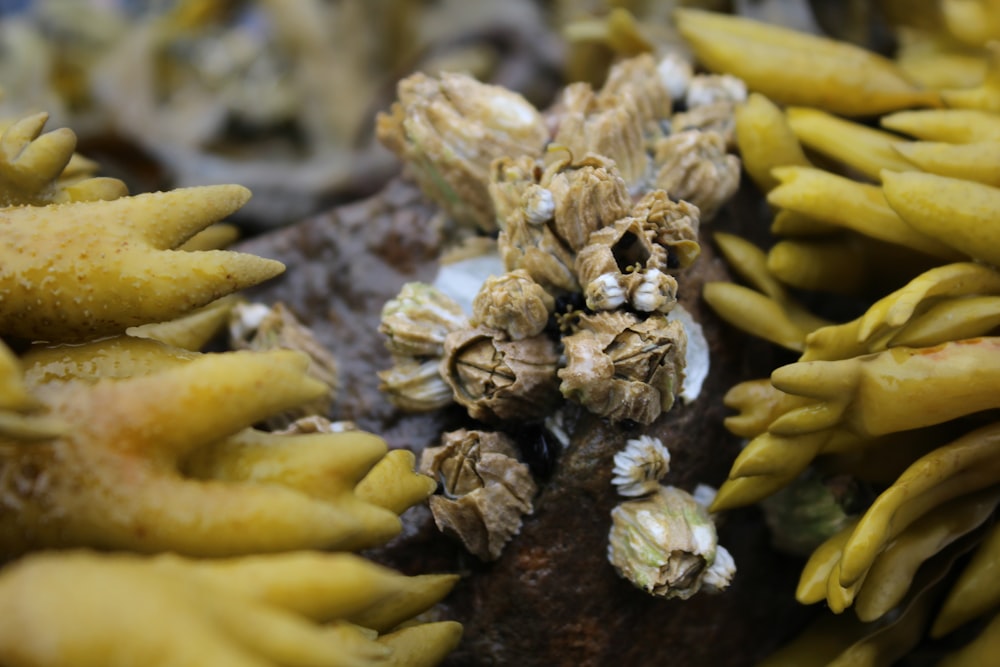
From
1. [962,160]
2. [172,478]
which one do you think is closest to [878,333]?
[962,160]

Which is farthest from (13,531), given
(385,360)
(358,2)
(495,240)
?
(358,2)

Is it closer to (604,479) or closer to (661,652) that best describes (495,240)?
(604,479)

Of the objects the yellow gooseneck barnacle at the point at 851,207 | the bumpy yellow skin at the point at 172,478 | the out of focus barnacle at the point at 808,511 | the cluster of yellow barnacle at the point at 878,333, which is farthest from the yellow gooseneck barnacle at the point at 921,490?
the bumpy yellow skin at the point at 172,478

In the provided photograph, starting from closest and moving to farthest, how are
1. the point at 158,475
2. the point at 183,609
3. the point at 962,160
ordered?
1. the point at 183,609
2. the point at 158,475
3. the point at 962,160

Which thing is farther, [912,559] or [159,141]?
[159,141]

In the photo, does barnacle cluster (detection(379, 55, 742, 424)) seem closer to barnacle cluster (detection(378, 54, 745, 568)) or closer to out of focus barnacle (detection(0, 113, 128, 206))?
barnacle cluster (detection(378, 54, 745, 568))

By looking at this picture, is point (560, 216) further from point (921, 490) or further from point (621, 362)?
point (921, 490)

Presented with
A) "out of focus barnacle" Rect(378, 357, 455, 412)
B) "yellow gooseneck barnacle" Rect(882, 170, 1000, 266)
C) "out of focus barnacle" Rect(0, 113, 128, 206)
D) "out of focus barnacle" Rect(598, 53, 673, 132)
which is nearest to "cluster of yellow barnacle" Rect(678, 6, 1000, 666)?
"yellow gooseneck barnacle" Rect(882, 170, 1000, 266)
